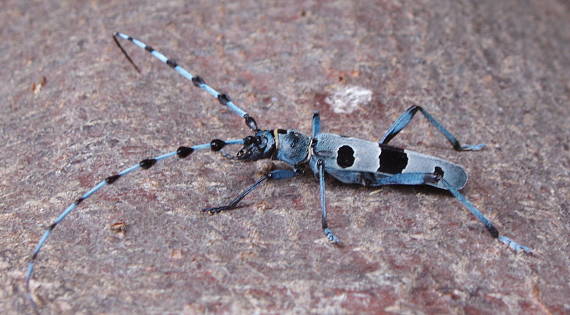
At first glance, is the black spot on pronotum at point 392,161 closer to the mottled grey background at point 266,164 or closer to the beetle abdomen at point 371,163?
the beetle abdomen at point 371,163

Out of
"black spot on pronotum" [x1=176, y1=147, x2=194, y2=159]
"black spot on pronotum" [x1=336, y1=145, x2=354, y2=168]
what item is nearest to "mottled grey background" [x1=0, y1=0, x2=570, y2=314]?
"black spot on pronotum" [x1=336, y1=145, x2=354, y2=168]

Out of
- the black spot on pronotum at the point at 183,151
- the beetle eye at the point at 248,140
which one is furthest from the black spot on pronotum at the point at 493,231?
the black spot on pronotum at the point at 183,151

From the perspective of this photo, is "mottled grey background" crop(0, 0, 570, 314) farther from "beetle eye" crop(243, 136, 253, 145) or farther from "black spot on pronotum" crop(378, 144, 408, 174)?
"beetle eye" crop(243, 136, 253, 145)

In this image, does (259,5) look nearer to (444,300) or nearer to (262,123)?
(262,123)

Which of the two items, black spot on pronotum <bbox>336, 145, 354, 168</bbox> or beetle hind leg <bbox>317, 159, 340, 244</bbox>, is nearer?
beetle hind leg <bbox>317, 159, 340, 244</bbox>

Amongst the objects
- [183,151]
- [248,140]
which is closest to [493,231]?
[248,140]
